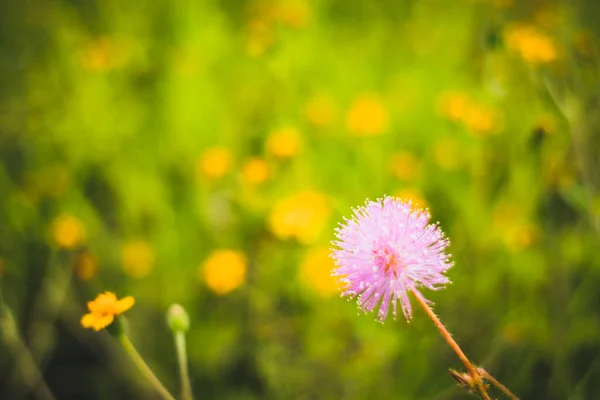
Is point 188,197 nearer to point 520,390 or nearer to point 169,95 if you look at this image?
point 169,95

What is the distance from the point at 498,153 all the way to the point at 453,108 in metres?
0.18

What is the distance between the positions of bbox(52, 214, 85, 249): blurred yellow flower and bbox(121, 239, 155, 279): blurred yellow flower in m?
0.12

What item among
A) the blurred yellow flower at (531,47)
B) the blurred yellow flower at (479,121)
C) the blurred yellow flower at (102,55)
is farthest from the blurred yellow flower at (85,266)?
the blurred yellow flower at (531,47)

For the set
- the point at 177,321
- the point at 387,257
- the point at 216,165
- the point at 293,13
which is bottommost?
the point at 387,257

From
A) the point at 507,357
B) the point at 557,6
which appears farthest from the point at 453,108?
the point at 557,6

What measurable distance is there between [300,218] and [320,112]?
1.68 feet

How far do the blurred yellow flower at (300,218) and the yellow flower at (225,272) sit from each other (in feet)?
0.38

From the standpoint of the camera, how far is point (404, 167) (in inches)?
54.9

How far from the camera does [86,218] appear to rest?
146 cm

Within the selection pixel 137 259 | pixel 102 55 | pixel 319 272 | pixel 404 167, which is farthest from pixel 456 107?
pixel 102 55

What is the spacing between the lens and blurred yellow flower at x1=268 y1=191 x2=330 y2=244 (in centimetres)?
114

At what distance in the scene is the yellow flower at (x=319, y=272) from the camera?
1115mm

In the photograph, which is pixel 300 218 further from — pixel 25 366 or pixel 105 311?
pixel 25 366

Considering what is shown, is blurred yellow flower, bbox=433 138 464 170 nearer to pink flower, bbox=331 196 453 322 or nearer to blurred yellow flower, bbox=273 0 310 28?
blurred yellow flower, bbox=273 0 310 28
